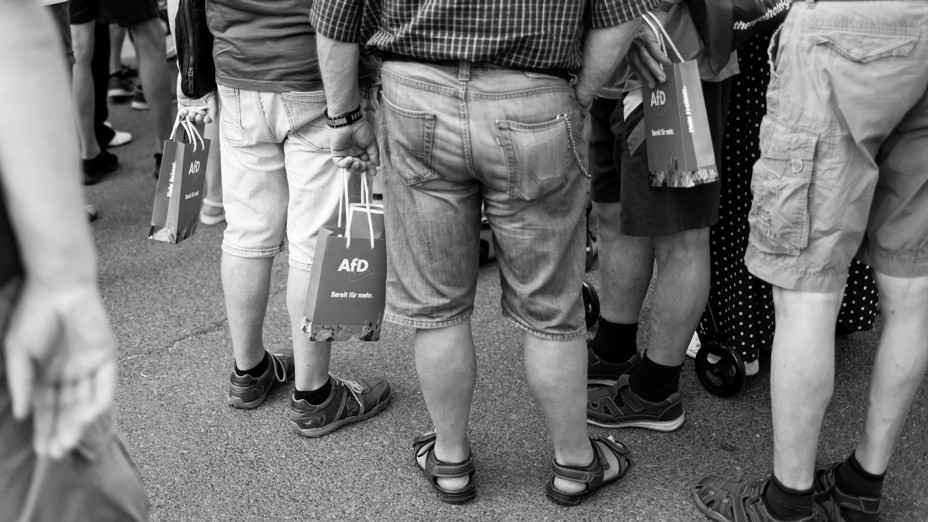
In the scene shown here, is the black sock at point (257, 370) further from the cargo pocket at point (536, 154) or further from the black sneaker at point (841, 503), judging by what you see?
the black sneaker at point (841, 503)

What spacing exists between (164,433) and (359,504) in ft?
2.40

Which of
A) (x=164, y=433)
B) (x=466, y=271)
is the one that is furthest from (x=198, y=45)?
(x=164, y=433)

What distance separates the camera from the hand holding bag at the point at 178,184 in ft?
8.91

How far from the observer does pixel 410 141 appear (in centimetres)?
200

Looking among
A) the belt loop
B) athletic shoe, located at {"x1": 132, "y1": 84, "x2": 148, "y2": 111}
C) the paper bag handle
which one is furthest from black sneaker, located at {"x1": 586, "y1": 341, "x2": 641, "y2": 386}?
athletic shoe, located at {"x1": 132, "y1": 84, "x2": 148, "y2": 111}

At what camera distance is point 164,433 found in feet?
9.13

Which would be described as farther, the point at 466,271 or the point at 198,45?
the point at 198,45

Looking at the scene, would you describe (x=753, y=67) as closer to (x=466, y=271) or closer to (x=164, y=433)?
(x=466, y=271)

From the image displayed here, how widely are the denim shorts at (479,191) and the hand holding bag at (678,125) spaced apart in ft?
1.05

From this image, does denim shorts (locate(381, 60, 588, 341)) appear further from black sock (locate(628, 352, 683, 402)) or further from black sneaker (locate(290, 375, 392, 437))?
black sneaker (locate(290, 375, 392, 437))

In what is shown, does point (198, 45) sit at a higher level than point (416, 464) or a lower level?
higher

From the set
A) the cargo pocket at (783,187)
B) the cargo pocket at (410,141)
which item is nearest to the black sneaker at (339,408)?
the cargo pocket at (410,141)

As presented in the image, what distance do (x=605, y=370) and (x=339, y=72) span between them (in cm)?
141

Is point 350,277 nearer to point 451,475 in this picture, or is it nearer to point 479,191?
point 479,191
